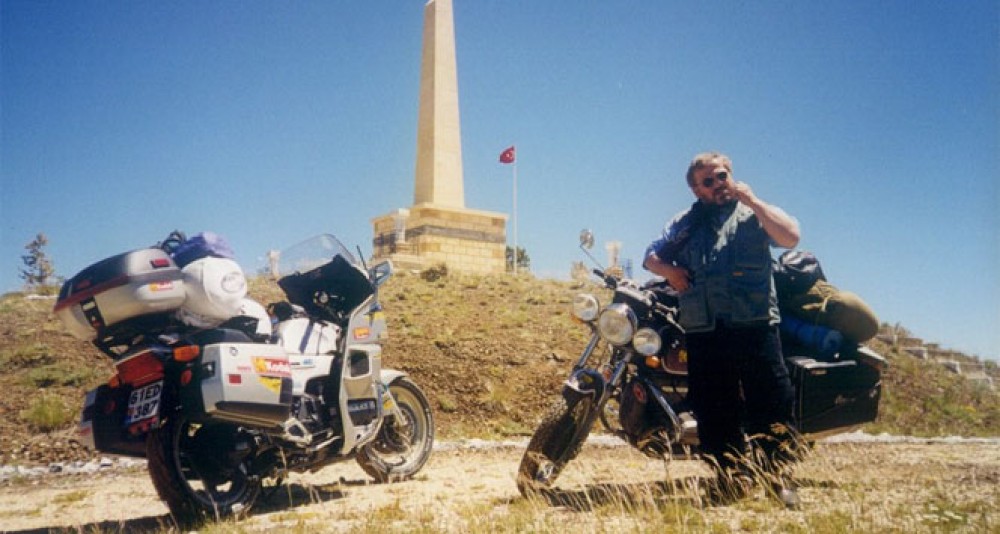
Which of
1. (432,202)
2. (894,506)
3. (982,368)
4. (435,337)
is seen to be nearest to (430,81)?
(432,202)

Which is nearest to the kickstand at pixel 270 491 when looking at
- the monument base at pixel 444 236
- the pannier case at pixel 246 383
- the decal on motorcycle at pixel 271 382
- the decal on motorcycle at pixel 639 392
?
the pannier case at pixel 246 383

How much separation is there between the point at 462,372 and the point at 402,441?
3715 millimetres

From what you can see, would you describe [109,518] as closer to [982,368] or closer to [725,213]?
[725,213]

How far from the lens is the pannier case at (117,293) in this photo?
318cm

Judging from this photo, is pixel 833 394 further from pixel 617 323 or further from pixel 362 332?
pixel 362 332

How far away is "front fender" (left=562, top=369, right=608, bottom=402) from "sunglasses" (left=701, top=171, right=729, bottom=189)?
1153 mm

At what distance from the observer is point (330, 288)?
14.7ft

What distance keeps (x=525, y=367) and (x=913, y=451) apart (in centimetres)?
447

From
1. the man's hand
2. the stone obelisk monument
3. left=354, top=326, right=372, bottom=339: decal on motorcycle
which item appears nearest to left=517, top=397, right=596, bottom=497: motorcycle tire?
the man's hand

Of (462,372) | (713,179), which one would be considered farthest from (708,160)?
(462,372)

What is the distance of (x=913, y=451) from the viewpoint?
656 centimetres

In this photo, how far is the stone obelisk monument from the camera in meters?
21.1

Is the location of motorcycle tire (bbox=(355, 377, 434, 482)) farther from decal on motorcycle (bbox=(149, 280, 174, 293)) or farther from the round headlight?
the round headlight

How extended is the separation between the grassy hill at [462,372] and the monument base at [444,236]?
7286 mm
